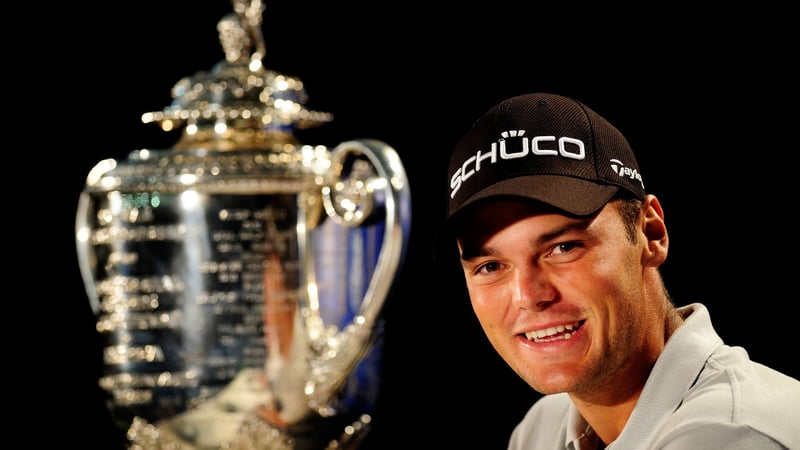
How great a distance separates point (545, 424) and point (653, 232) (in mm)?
273

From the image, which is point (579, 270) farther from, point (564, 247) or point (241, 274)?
point (241, 274)

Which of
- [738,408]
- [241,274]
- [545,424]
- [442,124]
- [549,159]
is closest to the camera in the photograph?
[738,408]

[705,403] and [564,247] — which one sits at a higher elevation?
[564,247]

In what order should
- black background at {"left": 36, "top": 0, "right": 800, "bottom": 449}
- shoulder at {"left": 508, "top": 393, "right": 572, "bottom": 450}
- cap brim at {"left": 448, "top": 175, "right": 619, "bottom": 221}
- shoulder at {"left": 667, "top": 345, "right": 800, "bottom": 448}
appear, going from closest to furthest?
shoulder at {"left": 667, "top": 345, "right": 800, "bottom": 448}, cap brim at {"left": 448, "top": 175, "right": 619, "bottom": 221}, shoulder at {"left": 508, "top": 393, "right": 572, "bottom": 450}, black background at {"left": 36, "top": 0, "right": 800, "bottom": 449}

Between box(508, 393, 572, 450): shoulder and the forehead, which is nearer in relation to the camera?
the forehead

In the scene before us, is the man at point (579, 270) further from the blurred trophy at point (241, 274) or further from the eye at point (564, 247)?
the blurred trophy at point (241, 274)

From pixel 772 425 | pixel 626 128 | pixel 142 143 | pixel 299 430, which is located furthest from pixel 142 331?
pixel 772 425

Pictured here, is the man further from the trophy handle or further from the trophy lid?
the trophy lid

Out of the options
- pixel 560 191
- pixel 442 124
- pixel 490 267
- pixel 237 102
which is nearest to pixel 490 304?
pixel 490 267

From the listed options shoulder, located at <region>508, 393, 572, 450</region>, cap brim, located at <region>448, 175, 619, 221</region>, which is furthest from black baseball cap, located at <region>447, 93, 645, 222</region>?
shoulder, located at <region>508, 393, 572, 450</region>

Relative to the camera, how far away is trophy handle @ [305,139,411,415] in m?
1.42

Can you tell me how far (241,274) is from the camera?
1.44m

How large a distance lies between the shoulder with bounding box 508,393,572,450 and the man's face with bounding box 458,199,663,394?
0.54 feet

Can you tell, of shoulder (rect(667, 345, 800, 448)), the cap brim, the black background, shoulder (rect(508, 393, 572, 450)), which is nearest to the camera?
shoulder (rect(667, 345, 800, 448))
